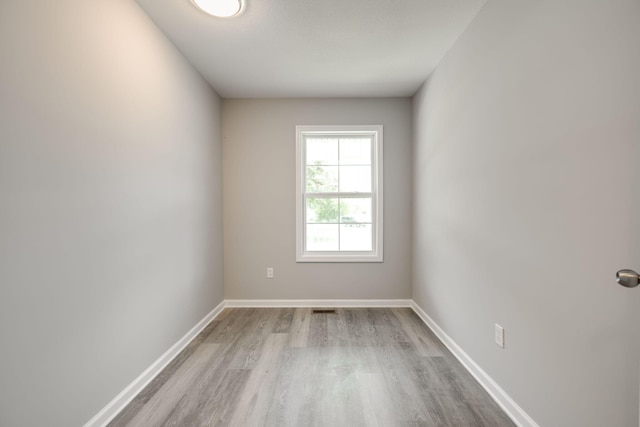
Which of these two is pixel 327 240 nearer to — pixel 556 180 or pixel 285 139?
pixel 285 139

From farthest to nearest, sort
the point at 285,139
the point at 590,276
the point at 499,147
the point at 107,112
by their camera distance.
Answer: the point at 285,139, the point at 499,147, the point at 107,112, the point at 590,276

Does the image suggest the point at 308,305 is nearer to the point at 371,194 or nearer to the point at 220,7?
the point at 371,194

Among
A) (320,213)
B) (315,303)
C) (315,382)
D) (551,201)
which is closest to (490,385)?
(315,382)

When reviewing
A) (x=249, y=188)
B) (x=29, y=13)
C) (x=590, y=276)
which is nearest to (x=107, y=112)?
(x=29, y=13)

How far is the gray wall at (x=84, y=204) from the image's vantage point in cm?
121

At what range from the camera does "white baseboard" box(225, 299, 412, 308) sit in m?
3.64

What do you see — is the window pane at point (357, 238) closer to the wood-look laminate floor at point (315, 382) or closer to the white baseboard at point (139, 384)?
the wood-look laminate floor at point (315, 382)

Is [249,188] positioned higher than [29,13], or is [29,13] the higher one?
[29,13]

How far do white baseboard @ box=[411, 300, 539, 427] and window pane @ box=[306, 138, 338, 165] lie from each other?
2.20 metres

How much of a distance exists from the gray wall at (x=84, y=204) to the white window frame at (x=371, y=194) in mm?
1442

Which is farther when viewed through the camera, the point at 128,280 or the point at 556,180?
the point at 128,280

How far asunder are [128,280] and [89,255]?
36 centimetres

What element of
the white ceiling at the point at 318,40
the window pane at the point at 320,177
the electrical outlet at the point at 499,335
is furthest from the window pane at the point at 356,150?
the electrical outlet at the point at 499,335

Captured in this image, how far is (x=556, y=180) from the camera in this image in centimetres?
137
